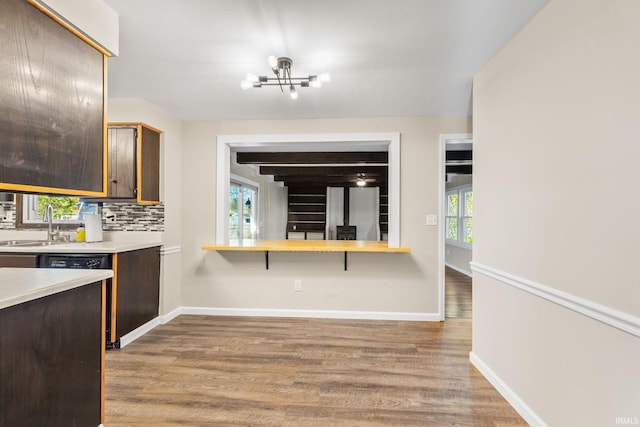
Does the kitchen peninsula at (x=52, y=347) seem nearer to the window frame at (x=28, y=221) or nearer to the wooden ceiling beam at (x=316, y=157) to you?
the window frame at (x=28, y=221)

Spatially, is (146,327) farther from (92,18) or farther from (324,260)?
(92,18)

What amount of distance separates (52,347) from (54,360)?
6cm

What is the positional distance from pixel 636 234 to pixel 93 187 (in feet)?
8.19

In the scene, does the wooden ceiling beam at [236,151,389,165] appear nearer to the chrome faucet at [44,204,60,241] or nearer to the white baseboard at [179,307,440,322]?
the white baseboard at [179,307,440,322]

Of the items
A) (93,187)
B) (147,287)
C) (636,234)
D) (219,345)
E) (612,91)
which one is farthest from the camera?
(147,287)

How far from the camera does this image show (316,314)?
3.61 m

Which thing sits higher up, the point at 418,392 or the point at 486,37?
the point at 486,37

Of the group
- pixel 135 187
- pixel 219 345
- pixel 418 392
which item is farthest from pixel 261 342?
pixel 135 187

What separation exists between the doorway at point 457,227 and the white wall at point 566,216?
4.48 ft

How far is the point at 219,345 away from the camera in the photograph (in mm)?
2861

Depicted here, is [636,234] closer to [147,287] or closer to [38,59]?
[38,59]

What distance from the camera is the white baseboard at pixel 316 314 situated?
3.52 metres

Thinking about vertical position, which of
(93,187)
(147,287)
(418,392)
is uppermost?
(93,187)

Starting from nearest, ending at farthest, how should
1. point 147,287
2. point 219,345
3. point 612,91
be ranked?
point 612,91, point 219,345, point 147,287
